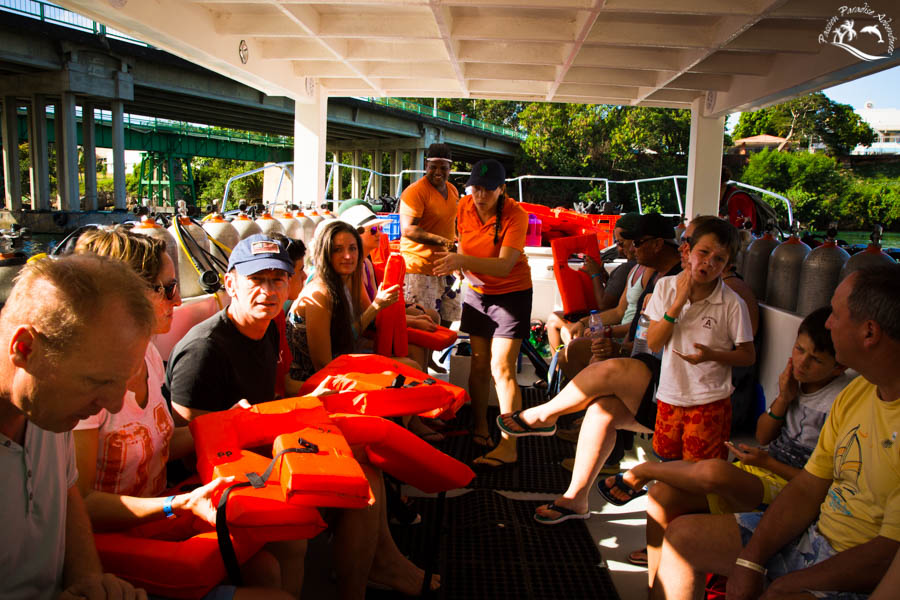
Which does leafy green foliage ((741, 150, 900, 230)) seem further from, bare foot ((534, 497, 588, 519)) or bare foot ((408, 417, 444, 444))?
bare foot ((534, 497, 588, 519))

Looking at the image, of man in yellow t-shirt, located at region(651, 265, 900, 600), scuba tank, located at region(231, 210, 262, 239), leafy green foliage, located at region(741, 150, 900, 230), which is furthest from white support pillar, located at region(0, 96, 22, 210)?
leafy green foliage, located at region(741, 150, 900, 230)

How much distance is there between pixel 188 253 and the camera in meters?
3.53

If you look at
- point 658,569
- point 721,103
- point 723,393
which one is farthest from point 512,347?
point 721,103

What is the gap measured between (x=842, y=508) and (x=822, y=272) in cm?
172

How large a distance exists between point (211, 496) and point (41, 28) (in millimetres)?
23761

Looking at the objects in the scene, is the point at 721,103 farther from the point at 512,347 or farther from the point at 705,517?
the point at 705,517

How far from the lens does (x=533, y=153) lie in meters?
47.1

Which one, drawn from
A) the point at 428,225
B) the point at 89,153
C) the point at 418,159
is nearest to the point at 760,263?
the point at 428,225

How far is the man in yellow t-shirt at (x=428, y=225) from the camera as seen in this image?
4.54 m

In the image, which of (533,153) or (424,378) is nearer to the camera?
(424,378)

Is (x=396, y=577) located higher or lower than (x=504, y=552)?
higher

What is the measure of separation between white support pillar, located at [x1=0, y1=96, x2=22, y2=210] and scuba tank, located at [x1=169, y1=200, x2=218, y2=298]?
96.3ft

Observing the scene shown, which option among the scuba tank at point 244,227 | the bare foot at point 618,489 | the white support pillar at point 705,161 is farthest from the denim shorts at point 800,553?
the white support pillar at point 705,161

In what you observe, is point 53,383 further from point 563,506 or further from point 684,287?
point 563,506
